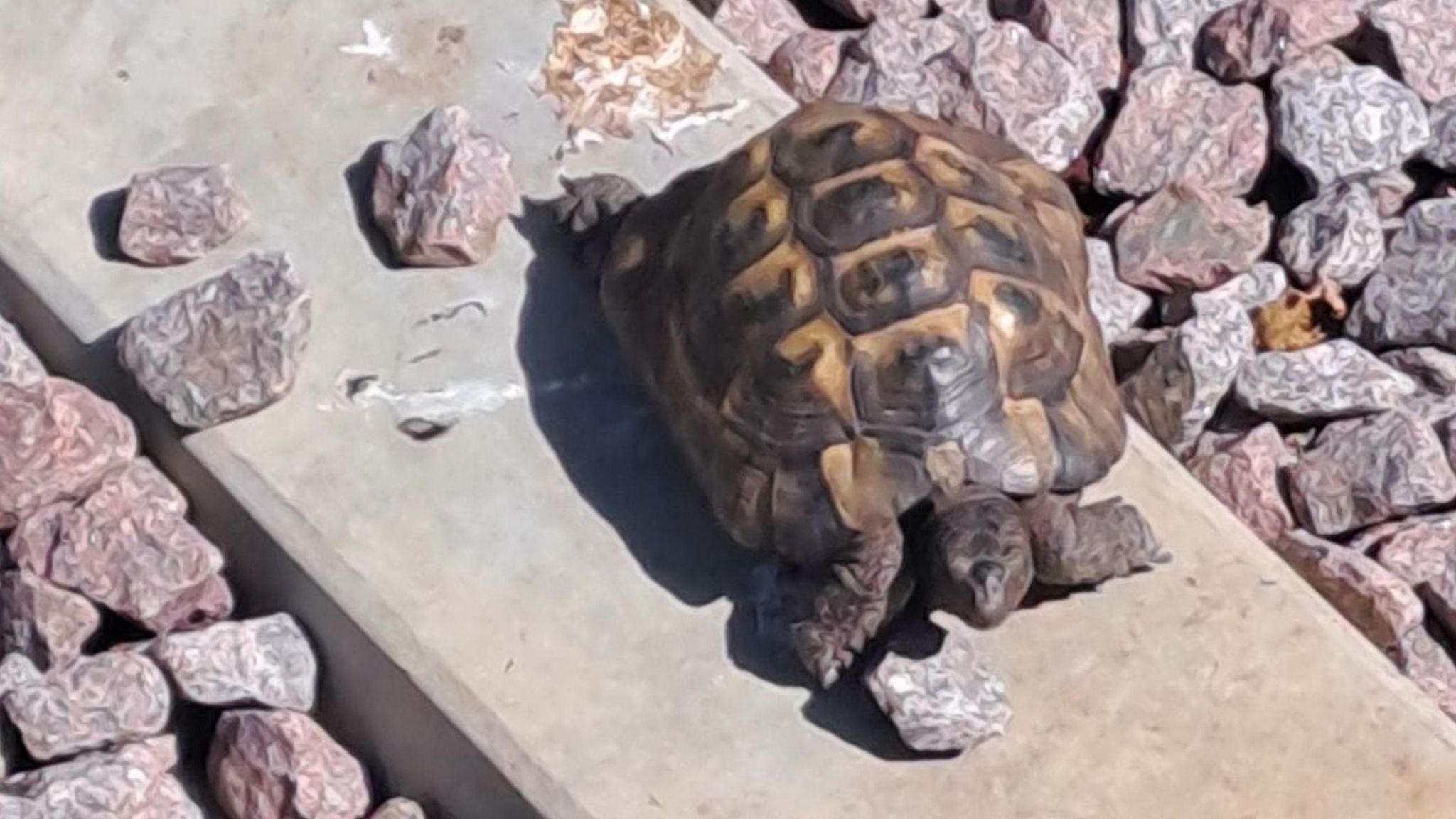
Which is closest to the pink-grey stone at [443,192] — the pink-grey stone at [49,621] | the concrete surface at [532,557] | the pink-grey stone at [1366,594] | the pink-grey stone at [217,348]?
the concrete surface at [532,557]

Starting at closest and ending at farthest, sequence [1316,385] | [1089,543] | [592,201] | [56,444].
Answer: [1089,543], [56,444], [592,201], [1316,385]

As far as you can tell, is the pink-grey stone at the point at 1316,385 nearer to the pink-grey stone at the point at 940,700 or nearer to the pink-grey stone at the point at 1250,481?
the pink-grey stone at the point at 1250,481

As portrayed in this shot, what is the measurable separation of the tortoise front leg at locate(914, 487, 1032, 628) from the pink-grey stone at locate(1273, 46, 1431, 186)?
769mm

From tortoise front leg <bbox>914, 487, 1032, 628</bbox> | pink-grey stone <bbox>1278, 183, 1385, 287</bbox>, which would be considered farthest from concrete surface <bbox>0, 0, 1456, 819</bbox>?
pink-grey stone <bbox>1278, 183, 1385, 287</bbox>

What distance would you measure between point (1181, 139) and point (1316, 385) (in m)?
0.36

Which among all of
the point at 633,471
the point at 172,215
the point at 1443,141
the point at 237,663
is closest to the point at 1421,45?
the point at 1443,141

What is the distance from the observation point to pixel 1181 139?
3273mm

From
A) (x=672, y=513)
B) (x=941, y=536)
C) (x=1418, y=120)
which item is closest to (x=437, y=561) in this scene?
(x=672, y=513)

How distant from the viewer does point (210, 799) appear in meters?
2.81

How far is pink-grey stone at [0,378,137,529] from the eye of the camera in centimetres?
283

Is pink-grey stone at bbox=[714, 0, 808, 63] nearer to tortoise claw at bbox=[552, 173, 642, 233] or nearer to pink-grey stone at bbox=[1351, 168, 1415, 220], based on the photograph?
tortoise claw at bbox=[552, 173, 642, 233]

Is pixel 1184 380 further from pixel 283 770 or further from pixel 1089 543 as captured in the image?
pixel 283 770

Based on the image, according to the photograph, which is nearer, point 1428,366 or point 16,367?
point 16,367

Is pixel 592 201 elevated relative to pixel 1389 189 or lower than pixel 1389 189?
elevated
